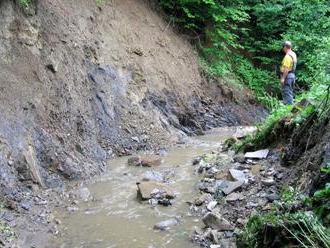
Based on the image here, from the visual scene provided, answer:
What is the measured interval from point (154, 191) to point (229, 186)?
1.24 meters

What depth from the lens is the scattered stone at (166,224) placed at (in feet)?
17.7

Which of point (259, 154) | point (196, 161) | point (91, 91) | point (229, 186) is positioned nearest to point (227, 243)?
point (229, 186)

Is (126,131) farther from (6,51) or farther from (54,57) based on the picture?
(6,51)

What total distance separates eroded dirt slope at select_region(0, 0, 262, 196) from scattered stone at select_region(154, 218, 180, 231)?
223 centimetres

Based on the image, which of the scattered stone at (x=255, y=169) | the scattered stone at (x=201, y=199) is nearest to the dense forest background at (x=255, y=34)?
the scattered stone at (x=255, y=169)

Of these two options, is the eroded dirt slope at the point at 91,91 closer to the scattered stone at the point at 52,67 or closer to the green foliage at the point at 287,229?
the scattered stone at the point at 52,67

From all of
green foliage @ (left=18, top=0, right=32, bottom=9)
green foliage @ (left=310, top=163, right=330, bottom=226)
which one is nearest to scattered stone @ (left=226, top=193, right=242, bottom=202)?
green foliage @ (left=310, top=163, right=330, bottom=226)

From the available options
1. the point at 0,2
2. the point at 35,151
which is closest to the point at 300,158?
the point at 35,151

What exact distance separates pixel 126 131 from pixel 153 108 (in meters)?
1.52

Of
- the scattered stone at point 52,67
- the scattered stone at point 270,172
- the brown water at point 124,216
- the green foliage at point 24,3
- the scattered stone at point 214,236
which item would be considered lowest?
the brown water at point 124,216

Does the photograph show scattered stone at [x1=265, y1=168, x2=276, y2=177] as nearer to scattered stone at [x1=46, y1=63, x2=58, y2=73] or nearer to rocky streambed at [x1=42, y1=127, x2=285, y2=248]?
rocky streambed at [x1=42, y1=127, x2=285, y2=248]

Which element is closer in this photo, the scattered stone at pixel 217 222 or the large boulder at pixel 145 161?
the scattered stone at pixel 217 222

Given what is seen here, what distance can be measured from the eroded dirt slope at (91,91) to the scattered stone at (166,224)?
223cm

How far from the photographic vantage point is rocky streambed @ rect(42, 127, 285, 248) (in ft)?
16.6
